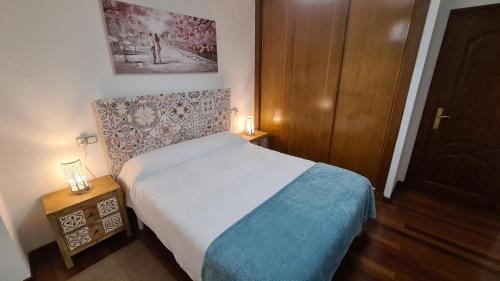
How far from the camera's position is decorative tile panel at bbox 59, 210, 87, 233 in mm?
1463

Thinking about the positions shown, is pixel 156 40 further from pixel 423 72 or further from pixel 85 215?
pixel 423 72

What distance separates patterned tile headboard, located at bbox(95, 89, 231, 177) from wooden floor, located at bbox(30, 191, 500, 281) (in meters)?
0.78

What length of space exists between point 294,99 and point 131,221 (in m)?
2.39

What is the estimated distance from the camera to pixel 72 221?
1.50 metres

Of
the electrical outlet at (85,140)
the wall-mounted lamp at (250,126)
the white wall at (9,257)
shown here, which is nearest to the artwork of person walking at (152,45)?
the electrical outlet at (85,140)

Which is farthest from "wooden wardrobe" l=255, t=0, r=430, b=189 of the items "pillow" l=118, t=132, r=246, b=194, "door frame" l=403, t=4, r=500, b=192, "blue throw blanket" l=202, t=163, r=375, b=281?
"pillow" l=118, t=132, r=246, b=194

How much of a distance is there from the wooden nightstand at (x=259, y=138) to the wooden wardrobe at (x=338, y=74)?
20cm

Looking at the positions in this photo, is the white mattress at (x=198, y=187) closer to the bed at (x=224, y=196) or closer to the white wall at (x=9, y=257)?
the bed at (x=224, y=196)

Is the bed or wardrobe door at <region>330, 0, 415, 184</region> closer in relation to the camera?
the bed

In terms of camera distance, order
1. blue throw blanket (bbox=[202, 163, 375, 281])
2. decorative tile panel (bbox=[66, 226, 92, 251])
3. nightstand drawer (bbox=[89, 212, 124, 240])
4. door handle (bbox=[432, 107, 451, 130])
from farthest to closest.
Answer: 1. door handle (bbox=[432, 107, 451, 130])
2. nightstand drawer (bbox=[89, 212, 124, 240])
3. decorative tile panel (bbox=[66, 226, 92, 251])
4. blue throw blanket (bbox=[202, 163, 375, 281])

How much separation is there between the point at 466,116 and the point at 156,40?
321 centimetres

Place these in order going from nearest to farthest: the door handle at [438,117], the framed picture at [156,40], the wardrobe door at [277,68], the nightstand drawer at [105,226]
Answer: the nightstand drawer at [105,226]
the framed picture at [156,40]
the door handle at [438,117]
the wardrobe door at [277,68]

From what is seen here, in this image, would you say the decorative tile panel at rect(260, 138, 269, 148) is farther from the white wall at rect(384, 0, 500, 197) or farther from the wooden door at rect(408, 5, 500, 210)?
the wooden door at rect(408, 5, 500, 210)

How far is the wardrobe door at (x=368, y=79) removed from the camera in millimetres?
1963
